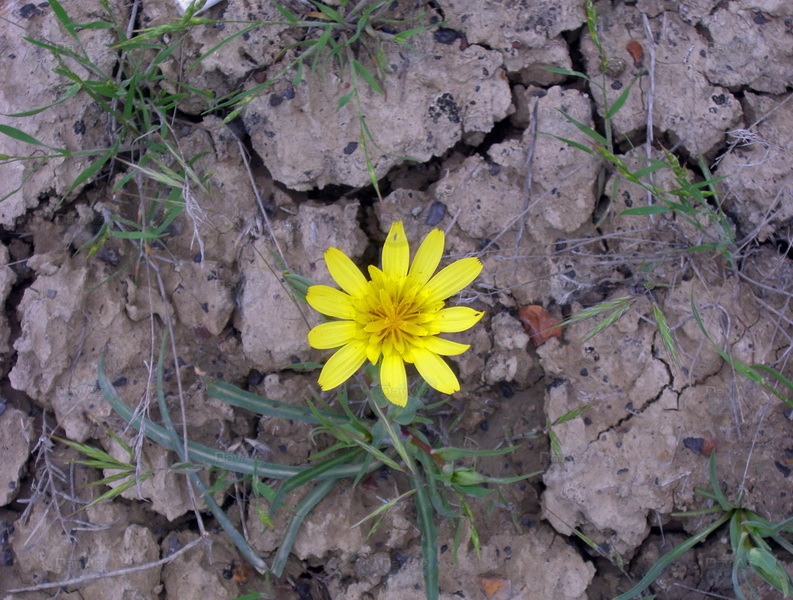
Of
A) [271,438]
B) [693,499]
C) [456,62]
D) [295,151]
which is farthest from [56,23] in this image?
[693,499]

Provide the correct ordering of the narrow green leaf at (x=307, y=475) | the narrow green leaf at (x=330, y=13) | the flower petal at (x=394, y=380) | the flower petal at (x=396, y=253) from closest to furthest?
the flower petal at (x=394, y=380), the flower petal at (x=396, y=253), the narrow green leaf at (x=307, y=475), the narrow green leaf at (x=330, y=13)

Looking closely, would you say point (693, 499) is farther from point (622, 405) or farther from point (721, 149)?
point (721, 149)

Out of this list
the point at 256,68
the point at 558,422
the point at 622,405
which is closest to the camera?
the point at 558,422

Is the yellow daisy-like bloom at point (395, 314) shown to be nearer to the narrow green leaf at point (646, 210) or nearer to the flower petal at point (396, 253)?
the flower petal at point (396, 253)

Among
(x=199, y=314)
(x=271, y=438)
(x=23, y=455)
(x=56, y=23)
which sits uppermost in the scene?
(x=56, y=23)

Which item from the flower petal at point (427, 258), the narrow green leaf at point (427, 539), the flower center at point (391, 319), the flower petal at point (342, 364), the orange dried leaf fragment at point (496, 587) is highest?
the flower petal at point (427, 258)

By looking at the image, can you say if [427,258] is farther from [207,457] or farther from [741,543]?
[741,543]

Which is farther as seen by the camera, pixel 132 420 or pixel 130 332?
pixel 130 332

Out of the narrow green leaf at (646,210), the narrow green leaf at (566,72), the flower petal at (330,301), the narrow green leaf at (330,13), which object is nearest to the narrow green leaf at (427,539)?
the flower petal at (330,301)
